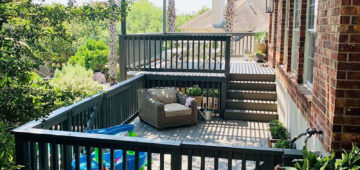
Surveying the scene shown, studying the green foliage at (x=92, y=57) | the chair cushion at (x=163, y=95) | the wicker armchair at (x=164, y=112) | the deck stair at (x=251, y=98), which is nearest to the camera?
the wicker armchair at (x=164, y=112)

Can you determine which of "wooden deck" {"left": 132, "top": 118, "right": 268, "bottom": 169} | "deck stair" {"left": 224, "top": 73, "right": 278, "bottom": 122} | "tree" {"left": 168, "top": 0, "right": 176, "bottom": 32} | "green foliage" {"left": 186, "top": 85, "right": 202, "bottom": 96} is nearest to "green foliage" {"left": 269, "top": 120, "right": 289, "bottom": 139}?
"wooden deck" {"left": 132, "top": 118, "right": 268, "bottom": 169}

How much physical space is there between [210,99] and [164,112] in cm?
217

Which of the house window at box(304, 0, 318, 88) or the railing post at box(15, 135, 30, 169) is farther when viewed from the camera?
the house window at box(304, 0, 318, 88)

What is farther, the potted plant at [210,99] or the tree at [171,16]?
the tree at [171,16]

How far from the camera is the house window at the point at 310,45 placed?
4.70m

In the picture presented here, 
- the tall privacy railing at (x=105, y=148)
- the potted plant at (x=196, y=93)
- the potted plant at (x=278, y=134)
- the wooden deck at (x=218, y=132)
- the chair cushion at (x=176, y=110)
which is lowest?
the wooden deck at (x=218, y=132)

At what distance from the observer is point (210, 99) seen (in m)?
8.97

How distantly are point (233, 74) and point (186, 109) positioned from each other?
91.8 inches

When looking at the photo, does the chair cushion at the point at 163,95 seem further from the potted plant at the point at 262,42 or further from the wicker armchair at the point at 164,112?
the potted plant at the point at 262,42

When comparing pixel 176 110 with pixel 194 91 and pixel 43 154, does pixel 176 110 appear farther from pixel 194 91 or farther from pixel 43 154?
pixel 43 154

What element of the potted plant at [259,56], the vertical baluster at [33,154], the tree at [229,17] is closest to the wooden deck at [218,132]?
the vertical baluster at [33,154]

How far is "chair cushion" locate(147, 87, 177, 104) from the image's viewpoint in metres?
7.65

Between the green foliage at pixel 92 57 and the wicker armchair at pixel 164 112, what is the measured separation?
11.9 meters

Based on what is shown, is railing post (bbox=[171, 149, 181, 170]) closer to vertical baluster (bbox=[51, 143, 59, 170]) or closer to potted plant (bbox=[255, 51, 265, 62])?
vertical baluster (bbox=[51, 143, 59, 170])
